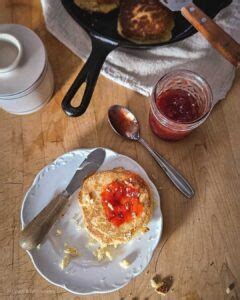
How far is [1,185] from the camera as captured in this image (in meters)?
0.98

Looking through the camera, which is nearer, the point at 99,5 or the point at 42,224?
the point at 42,224

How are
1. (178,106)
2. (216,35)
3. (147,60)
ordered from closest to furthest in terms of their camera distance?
1. (216,35)
2. (178,106)
3. (147,60)

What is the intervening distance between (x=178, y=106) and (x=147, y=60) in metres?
0.20

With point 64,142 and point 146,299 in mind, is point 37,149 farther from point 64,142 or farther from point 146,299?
point 146,299

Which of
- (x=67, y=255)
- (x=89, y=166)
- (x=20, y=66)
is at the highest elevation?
(x=20, y=66)

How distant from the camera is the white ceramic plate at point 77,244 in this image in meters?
0.88

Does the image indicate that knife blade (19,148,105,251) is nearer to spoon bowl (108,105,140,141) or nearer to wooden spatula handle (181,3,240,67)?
spoon bowl (108,105,140,141)

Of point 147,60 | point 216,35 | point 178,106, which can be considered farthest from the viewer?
point 147,60

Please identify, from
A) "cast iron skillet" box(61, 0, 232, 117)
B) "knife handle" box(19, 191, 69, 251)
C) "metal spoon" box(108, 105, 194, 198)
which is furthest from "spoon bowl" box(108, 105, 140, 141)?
"knife handle" box(19, 191, 69, 251)

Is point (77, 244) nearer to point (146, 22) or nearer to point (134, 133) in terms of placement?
point (134, 133)

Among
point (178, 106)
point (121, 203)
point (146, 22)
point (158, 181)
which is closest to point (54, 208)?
point (121, 203)

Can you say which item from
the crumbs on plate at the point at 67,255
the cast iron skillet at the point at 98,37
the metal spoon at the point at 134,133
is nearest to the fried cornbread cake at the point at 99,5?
the cast iron skillet at the point at 98,37

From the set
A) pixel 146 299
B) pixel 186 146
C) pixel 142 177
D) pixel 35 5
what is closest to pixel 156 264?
pixel 146 299

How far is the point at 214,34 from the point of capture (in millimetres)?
868
